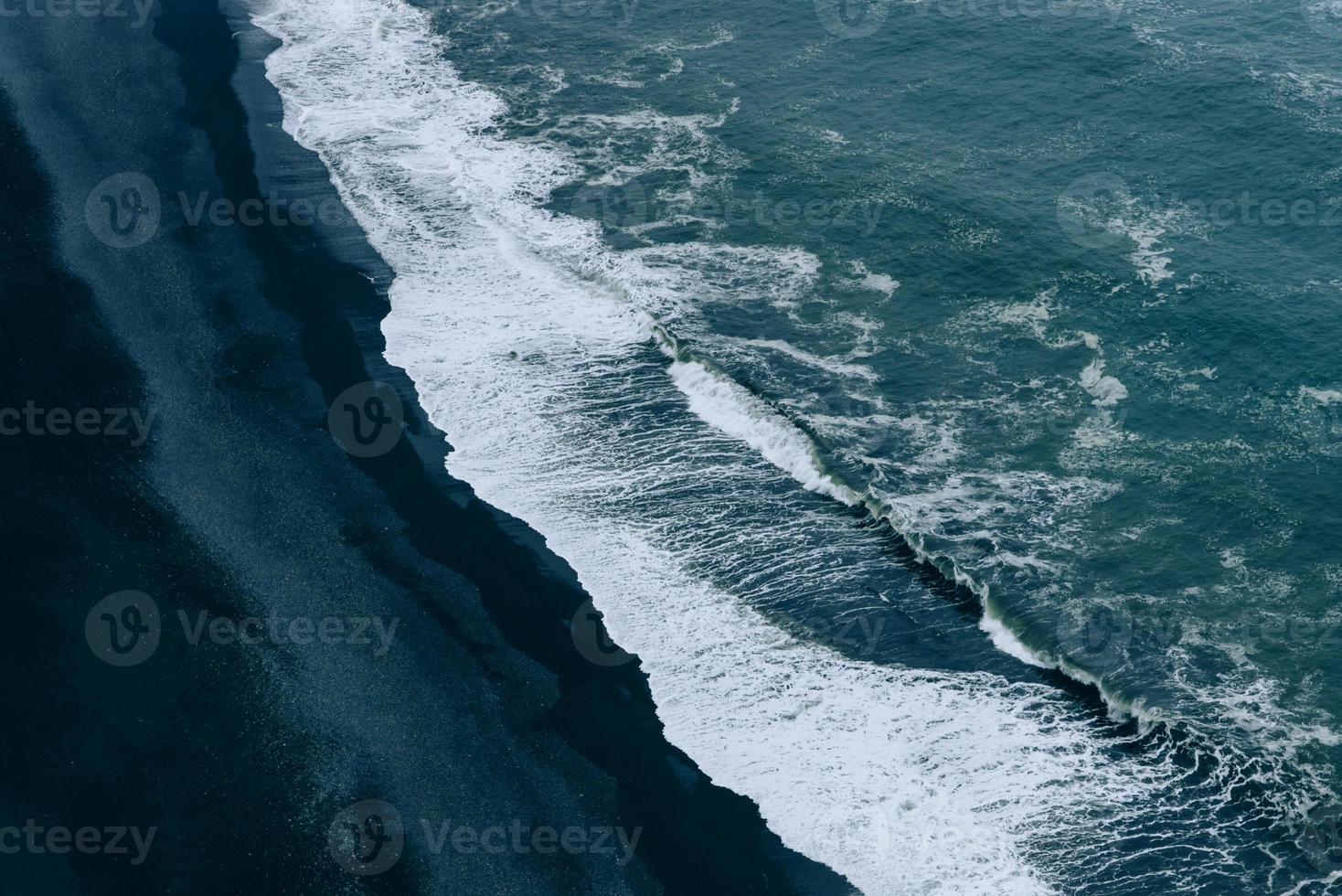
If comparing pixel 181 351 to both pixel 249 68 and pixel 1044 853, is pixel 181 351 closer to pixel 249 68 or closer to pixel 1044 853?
pixel 249 68

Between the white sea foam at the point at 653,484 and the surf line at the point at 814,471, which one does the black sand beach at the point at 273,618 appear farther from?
the surf line at the point at 814,471

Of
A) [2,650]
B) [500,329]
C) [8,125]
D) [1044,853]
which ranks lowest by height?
[1044,853]

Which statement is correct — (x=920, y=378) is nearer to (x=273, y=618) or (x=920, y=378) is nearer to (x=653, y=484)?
(x=653, y=484)

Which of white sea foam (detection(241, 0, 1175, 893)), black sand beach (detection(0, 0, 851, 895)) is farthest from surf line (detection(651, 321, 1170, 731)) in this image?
black sand beach (detection(0, 0, 851, 895))

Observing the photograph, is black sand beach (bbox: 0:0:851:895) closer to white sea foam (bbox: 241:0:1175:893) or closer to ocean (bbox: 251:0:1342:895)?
white sea foam (bbox: 241:0:1175:893)

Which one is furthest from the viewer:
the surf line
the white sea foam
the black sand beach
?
the surf line

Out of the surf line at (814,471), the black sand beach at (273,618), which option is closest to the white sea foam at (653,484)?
the surf line at (814,471)

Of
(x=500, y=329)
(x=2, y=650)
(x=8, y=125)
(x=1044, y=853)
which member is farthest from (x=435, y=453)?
(x=8, y=125)
